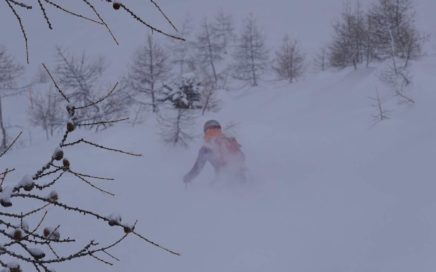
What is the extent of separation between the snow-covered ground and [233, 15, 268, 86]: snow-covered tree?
22.3 meters

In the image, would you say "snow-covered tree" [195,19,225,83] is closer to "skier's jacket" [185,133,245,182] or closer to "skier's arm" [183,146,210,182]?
"skier's arm" [183,146,210,182]

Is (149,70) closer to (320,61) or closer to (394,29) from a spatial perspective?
(394,29)

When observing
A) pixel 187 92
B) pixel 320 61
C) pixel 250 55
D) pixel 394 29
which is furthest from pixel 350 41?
pixel 187 92

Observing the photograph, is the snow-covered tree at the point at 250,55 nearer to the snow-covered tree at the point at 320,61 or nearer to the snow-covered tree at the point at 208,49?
the snow-covered tree at the point at 208,49

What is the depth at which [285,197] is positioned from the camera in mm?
10211

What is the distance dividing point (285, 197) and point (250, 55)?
34.2 meters

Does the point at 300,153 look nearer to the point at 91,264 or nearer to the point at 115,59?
the point at 91,264

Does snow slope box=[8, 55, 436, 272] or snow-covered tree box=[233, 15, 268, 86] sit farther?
snow-covered tree box=[233, 15, 268, 86]

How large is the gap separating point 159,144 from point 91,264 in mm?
10525

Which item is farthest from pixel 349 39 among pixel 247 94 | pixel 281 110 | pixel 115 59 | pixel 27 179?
pixel 27 179

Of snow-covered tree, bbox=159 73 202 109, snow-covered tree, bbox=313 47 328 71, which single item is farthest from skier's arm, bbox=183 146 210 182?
snow-covered tree, bbox=313 47 328 71

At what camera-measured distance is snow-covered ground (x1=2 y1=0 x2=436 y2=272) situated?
23.6 feet

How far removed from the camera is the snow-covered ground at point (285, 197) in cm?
719

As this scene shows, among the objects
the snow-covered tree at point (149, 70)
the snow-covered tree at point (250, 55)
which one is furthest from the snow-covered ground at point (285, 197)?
the snow-covered tree at point (250, 55)
